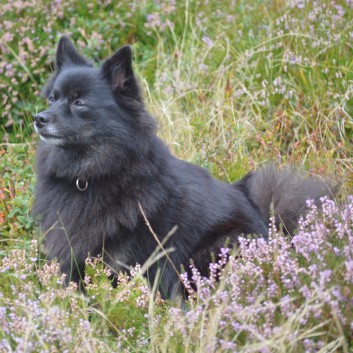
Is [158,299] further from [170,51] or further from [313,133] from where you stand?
[170,51]

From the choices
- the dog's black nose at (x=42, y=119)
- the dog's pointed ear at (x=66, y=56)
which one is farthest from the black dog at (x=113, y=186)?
the dog's pointed ear at (x=66, y=56)

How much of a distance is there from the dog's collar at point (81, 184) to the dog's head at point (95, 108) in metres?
0.24

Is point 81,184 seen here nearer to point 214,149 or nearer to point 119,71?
point 119,71

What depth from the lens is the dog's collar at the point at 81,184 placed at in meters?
4.51

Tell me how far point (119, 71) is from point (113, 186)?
775 mm

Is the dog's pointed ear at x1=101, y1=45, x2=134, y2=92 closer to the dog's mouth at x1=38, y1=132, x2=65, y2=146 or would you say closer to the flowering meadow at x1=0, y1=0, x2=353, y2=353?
the dog's mouth at x1=38, y1=132, x2=65, y2=146

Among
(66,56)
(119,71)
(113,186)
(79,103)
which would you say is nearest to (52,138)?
(79,103)

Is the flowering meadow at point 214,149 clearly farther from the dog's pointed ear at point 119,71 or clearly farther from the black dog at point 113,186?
the dog's pointed ear at point 119,71

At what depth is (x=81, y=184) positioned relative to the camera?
4535mm

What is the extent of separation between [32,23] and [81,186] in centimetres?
357

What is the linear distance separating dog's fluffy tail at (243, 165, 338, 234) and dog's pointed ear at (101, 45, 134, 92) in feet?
4.27

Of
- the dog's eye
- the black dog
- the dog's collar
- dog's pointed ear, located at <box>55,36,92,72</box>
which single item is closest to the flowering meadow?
the black dog

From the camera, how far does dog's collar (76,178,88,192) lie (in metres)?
4.51

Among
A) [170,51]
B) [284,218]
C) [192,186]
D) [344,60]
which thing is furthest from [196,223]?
[170,51]
